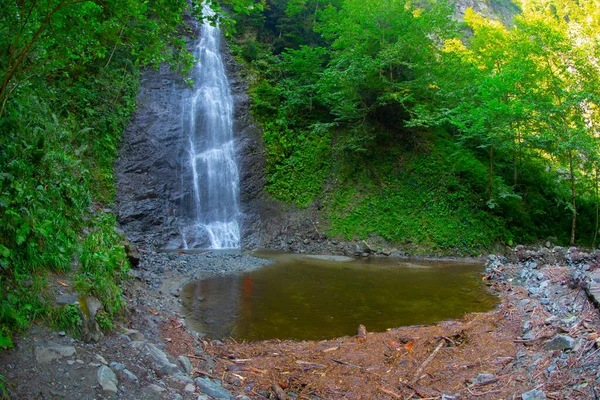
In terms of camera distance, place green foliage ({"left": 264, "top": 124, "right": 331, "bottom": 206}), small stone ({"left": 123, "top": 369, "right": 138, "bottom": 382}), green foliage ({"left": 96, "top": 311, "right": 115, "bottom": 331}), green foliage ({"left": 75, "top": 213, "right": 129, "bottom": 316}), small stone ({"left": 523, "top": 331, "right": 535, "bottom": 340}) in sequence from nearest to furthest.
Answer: small stone ({"left": 123, "top": 369, "right": 138, "bottom": 382}), green foliage ({"left": 96, "top": 311, "right": 115, "bottom": 331}), green foliage ({"left": 75, "top": 213, "right": 129, "bottom": 316}), small stone ({"left": 523, "top": 331, "right": 535, "bottom": 340}), green foliage ({"left": 264, "top": 124, "right": 331, "bottom": 206})

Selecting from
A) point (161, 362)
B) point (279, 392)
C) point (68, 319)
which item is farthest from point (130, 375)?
point (279, 392)

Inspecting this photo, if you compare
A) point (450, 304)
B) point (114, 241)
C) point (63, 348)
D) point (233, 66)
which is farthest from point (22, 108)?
point (233, 66)

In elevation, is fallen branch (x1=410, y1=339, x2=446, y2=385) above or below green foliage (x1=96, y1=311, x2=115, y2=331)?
below

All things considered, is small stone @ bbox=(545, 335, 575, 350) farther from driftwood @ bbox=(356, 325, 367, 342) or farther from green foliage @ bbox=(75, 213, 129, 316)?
green foliage @ bbox=(75, 213, 129, 316)

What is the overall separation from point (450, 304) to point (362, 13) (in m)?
14.2

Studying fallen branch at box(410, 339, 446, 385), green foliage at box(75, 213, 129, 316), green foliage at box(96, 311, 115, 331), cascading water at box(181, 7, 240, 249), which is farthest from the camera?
cascading water at box(181, 7, 240, 249)

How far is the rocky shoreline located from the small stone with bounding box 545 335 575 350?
0.01 m

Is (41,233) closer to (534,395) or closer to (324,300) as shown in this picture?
(534,395)

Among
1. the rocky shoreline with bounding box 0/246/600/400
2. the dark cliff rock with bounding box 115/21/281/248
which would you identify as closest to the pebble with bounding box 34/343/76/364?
the rocky shoreline with bounding box 0/246/600/400

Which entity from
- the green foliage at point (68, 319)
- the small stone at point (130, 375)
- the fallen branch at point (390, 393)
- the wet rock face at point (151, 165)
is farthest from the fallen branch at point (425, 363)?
the wet rock face at point (151, 165)

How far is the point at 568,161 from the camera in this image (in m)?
15.9

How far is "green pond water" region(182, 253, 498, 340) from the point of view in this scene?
21.9 feet

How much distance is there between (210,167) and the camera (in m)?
17.7

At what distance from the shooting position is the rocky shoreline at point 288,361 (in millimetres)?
3188
